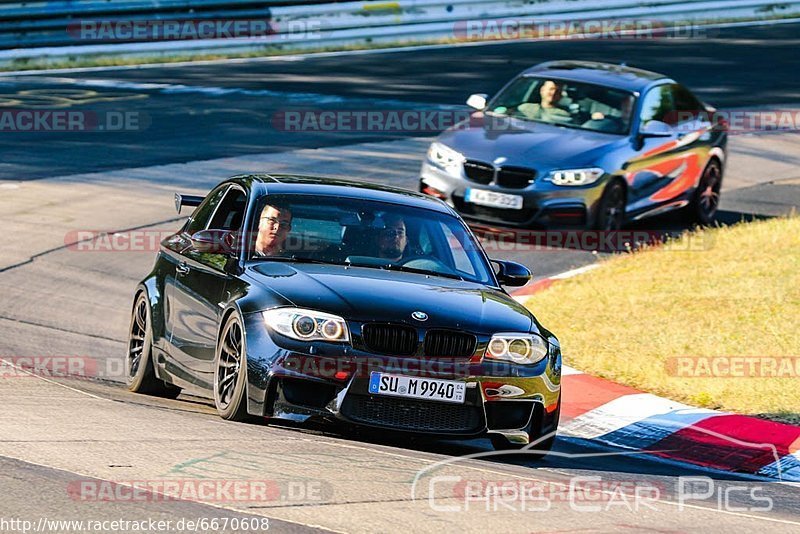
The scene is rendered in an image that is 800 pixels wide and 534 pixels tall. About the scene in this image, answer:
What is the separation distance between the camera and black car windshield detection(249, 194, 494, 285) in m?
8.73

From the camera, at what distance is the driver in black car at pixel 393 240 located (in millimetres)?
8844

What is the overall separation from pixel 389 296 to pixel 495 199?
24.7ft

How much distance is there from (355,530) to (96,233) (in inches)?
381

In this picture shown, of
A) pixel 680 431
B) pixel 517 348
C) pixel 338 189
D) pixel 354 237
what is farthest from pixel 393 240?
pixel 680 431

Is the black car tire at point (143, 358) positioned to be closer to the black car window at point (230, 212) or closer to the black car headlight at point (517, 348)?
the black car window at point (230, 212)

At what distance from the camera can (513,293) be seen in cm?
1387

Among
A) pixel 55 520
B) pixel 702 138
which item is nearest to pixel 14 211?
pixel 702 138

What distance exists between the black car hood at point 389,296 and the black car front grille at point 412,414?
0.39m

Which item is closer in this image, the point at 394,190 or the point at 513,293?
the point at 394,190

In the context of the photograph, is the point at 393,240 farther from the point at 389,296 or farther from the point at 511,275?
the point at 389,296

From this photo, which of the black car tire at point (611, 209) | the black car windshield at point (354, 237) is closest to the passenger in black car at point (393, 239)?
the black car windshield at point (354, 237)

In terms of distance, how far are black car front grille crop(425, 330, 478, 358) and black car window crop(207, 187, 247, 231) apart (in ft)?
5.93

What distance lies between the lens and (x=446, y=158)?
15852 millimetres

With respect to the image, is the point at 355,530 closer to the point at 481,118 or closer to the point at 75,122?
the point at 481,118
